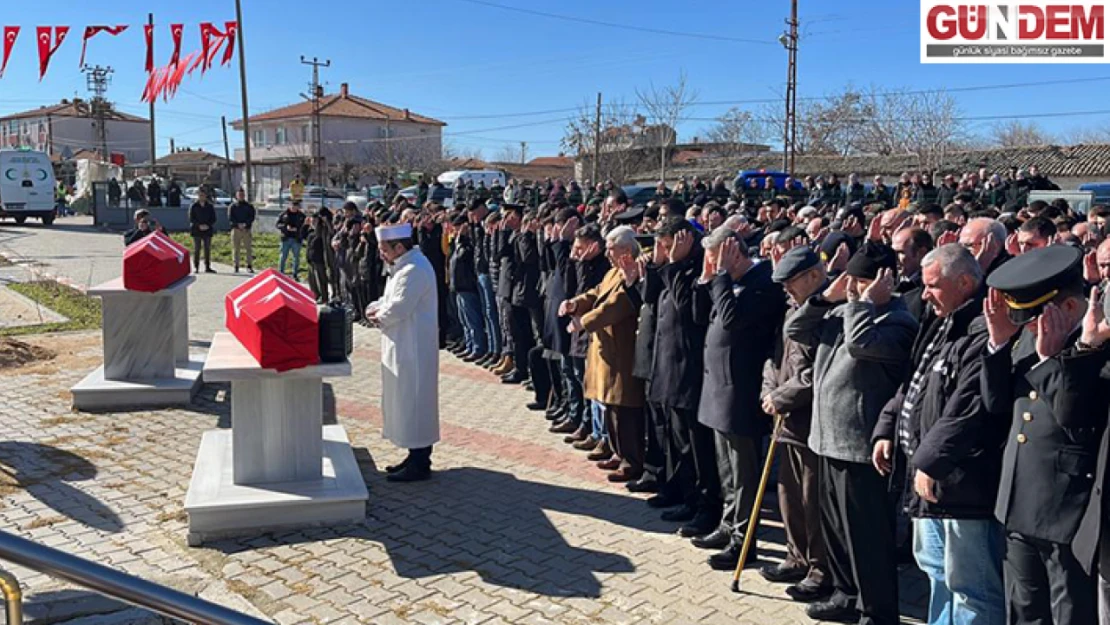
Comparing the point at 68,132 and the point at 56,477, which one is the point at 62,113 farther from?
the point at 56,477

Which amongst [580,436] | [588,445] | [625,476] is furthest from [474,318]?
[625,476]

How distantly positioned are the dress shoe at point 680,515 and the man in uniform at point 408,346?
1.84 metres

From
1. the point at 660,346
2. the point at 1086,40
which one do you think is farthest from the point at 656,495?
the point at 1086,40

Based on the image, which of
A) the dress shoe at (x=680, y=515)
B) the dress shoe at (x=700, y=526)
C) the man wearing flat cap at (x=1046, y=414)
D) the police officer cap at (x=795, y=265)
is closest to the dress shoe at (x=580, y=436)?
the dress shoe at (x=680, y=515)

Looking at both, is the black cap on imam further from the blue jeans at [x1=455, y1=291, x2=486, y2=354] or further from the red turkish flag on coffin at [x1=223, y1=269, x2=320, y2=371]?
the blue jeans at [x1=455, y1=291, x2=486, y2=354]

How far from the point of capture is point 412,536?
19.3ft

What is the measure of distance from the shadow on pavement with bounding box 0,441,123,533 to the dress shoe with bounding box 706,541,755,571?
12.1 ft

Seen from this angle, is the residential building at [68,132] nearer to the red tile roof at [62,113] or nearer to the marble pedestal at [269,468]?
the red tile roof at [62,113]

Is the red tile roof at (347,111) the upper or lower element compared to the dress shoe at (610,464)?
upper

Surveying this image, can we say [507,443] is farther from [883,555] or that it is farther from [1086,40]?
[1086,40]

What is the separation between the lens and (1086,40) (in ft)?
74.2

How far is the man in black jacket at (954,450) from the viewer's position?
3697 millimetres

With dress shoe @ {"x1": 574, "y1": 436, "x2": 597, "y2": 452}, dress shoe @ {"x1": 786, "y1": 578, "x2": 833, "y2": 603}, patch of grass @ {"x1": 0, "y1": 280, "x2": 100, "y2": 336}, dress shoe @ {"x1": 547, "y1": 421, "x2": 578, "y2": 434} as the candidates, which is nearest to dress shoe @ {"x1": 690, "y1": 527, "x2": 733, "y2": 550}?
dress shoe @ {"x1": 786, "y1": 578, "x2": 833, "y2": 603}

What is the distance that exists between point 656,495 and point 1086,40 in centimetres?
2165
